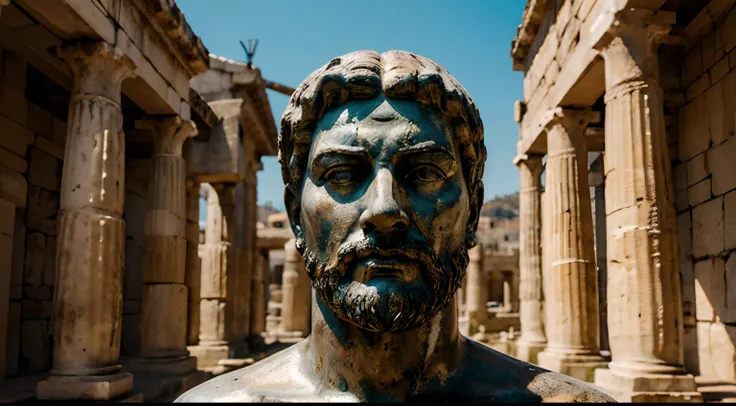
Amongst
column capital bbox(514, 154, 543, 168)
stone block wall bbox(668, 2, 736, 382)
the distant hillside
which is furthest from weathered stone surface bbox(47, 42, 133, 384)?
the distant hillside

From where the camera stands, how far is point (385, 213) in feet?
5.65

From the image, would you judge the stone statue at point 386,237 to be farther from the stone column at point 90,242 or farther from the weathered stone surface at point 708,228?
the weathered stone surface at point 708,228

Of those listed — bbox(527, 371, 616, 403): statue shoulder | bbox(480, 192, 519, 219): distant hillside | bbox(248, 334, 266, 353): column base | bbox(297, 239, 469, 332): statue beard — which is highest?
bbox(480, 192, 519, 219): distant hillside

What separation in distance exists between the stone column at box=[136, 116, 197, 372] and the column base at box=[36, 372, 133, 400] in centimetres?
267

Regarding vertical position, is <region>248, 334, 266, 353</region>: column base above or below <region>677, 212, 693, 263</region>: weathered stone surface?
below

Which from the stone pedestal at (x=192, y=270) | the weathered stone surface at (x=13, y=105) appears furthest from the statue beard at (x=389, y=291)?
the stone pedestal at (x=192, y=270)

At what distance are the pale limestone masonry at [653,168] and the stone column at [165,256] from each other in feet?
19.8

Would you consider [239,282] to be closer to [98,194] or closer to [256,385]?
[98,194]

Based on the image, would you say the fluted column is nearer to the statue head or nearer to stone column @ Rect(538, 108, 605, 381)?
stone column @ Rect(538, 108, 605, 381)

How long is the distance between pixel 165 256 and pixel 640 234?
6.84m

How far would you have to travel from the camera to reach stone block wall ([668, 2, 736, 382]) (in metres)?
8.02

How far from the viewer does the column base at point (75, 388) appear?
6398 mm

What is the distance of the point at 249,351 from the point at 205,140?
525 cm

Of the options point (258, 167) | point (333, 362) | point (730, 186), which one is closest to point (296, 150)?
point (333, 362)
